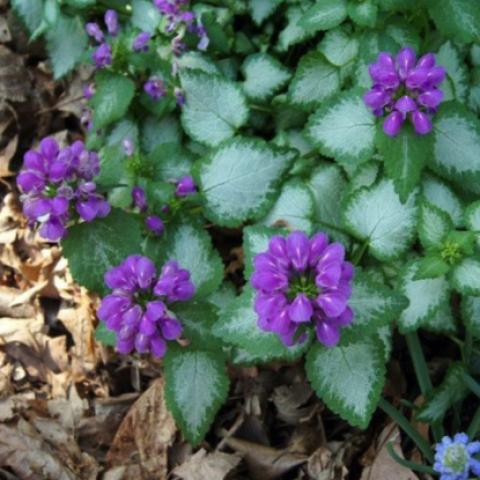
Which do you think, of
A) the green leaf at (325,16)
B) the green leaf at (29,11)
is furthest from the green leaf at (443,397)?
the green leaf at (29,11)

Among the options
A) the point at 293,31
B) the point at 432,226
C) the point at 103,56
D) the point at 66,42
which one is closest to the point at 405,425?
the point at 432,226

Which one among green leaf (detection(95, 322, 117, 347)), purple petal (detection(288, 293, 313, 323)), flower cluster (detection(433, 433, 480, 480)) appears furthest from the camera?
green leaf (detection(95, 322, 117, 347))

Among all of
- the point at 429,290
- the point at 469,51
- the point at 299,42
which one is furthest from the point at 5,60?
the point at 429,290

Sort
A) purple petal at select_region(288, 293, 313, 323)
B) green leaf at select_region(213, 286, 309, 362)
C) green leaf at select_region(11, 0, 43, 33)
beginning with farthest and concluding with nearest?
green leaf at select_region(11, 0, 43, 33) < green leaf at select_region(213, 286, 309, 362) < purple petal at select_region(288, 293, 313, 323)

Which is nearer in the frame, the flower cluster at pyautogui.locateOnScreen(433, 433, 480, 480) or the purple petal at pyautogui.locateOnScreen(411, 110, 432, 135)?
the flower cluster at pyautogui.locateOnScreen(433, 433, 480, 480)

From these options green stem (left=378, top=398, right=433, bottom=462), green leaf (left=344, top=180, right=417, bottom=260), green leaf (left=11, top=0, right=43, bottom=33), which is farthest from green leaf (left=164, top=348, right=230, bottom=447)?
green leaf (left=11, top=0, right=43, bottom=33)

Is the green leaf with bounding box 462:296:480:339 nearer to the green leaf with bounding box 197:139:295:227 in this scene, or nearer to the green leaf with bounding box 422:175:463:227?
the green leaf with bounding box 422:175:463:227

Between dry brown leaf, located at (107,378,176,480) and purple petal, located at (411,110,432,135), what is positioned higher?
purple petal, located at (411,110,432,135)

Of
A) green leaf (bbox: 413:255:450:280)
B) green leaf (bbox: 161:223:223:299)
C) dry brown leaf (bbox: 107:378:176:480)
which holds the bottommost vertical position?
dry brown leaf (bbox: 107:378:176:480)
